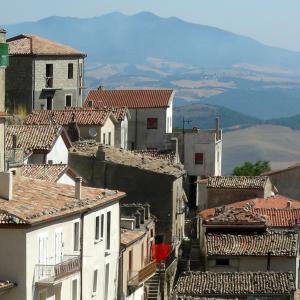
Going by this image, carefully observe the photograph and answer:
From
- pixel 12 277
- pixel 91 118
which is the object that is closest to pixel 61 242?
pixel 12 277

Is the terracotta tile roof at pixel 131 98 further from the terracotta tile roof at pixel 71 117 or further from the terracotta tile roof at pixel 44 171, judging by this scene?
the terracotta tile roof at pixel 44 171

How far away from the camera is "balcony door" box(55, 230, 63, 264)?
3371 cm

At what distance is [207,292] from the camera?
2157 inches

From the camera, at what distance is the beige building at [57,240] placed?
30859 mm

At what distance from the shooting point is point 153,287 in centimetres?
5569

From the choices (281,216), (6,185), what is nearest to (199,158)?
(281,216)

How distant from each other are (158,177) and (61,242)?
105 ft

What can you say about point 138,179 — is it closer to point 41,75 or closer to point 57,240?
point 41,75

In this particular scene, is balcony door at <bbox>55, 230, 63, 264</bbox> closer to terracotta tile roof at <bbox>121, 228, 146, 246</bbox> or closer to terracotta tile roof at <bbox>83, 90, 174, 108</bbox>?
terracotta tile roof at <bbox>121, 228, 146, 246</bbox>

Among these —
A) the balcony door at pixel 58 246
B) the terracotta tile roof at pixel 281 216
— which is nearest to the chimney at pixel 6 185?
the balcony door at pixel 58 246

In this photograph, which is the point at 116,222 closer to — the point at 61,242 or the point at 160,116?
the point at 61,242

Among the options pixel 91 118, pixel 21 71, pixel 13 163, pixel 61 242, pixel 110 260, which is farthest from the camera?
pixel 21 71

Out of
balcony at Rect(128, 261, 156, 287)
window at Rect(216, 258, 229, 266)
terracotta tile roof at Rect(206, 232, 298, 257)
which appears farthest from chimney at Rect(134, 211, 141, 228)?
balcony at Rect(128, 261, 156, 287)

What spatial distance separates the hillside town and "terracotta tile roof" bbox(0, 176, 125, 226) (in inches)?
2.6
